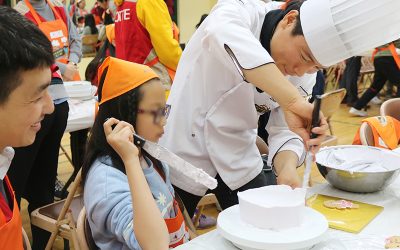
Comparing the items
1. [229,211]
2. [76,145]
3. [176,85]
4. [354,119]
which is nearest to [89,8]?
[354,119]

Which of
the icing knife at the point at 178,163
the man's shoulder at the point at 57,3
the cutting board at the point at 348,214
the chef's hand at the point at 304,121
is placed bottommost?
the cutting board at the point at 348,214

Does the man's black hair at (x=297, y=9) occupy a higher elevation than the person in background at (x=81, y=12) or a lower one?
higher

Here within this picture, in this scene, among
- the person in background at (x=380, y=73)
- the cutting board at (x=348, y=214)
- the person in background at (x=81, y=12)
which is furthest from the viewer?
the person in background at (x=81, y=12)

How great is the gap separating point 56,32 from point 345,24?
181cm

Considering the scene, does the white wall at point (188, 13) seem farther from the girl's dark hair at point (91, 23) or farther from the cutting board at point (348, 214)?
the cutting board at point (348, 214)

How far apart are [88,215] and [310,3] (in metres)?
0.78

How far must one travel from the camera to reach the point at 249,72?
1.09 m

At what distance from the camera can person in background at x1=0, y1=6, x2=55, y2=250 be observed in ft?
2.79

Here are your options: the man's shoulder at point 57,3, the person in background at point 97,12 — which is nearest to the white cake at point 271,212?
the man's shoulder at point 57,3

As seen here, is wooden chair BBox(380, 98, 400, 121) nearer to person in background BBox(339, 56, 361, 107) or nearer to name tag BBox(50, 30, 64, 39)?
name tag BBox(50, 30, 64, 39)

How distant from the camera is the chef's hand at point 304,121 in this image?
41.3 inches

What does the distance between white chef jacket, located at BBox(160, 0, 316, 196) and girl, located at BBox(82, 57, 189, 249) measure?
4.8 inches

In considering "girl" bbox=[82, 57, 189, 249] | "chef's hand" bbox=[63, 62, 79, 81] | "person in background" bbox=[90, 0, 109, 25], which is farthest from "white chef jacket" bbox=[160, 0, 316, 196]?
"person in background" bbox=[90, 0, 109, 25]

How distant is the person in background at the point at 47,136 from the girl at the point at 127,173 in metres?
0.49
